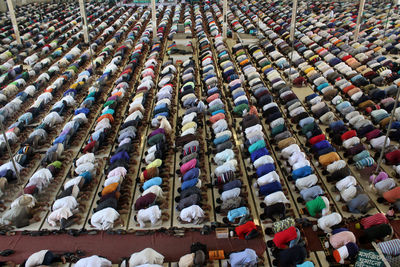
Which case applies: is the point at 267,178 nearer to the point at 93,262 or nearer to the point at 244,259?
the point at 244,259

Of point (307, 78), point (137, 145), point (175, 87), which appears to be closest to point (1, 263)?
point (137, 145)

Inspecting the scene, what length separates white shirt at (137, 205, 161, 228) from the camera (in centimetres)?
845

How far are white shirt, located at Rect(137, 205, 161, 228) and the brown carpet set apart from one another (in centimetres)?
36

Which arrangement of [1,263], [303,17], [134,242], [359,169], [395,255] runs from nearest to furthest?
[395,255] < [1,263] < [134,242] < [359,169] < [303,17]

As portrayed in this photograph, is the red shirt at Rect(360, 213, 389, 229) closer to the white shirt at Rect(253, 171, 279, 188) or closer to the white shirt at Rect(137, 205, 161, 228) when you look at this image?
the white shirt at Rect(253, 171, 279, 188)

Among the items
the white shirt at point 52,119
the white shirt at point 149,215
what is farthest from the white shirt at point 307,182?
the white shirt at point 52,119

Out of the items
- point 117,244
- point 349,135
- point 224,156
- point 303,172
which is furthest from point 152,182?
point 349,135

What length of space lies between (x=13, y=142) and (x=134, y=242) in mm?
6367

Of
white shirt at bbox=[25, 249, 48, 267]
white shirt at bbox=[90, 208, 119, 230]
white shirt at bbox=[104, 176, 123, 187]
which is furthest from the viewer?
white shirt at bbox=[104, 176, 123, 187]

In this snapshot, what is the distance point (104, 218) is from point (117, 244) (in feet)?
2.15

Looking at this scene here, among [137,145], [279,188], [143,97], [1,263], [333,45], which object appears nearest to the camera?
[1,263]

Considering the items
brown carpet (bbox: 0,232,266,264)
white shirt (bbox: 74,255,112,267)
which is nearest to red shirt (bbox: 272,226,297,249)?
brown carpet (bbox: 0,232,266,264)

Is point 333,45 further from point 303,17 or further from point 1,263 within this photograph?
point 1,263

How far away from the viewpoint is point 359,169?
393 inches
